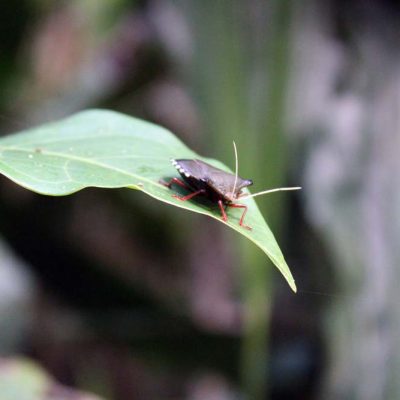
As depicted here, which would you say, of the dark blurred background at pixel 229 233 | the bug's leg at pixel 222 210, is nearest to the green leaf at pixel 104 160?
the bug's leg at pixel 222 210

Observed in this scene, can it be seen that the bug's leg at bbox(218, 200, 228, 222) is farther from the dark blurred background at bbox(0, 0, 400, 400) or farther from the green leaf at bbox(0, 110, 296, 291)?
the dark blurred background at bbox(0, 0, 400, 400)

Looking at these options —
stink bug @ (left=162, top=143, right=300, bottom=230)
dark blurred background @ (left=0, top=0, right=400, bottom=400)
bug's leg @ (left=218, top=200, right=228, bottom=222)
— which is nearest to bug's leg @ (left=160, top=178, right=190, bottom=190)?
stink bug @ (left=162, top=143, right=300, bottom=230)

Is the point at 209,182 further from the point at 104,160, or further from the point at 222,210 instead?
the point at 104,160

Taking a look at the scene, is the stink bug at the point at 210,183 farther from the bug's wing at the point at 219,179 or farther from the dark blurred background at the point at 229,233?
the dark blurred background at the point at 229,233

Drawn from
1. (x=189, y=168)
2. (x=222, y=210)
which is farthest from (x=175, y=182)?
(x=222, y=210)

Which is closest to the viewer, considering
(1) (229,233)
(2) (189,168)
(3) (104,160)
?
(3) (104,160)

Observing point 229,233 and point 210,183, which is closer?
point 210,183
